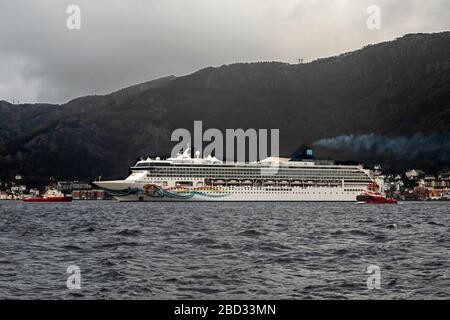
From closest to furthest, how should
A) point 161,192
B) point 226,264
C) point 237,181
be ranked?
point 226,264, point 161,192, point 237,181

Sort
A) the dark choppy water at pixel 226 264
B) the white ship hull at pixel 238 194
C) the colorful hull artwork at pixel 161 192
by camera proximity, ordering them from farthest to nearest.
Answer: the white ship hull at pixel 238 194 → the colorful hull artwork at pixel 161 192 → the dark choppy water at pixel 226 264

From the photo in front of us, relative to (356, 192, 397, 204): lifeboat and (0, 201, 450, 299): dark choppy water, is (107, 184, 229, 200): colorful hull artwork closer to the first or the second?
(356, 192, 397, 204): lifeboat

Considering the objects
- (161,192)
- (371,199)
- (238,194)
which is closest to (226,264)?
(161,192)

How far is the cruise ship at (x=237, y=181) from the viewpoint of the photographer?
494ft

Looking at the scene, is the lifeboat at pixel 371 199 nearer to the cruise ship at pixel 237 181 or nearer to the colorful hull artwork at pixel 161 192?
the cruise ship at pixel 237 181

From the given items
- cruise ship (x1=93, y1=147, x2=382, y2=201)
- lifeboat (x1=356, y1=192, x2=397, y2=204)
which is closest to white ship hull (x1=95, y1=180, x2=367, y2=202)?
cruise ship (x1=93, y1=147, x2=382, y2=201)

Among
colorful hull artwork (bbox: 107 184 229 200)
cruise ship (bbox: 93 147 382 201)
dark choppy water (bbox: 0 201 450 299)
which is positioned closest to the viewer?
dark choppy water (bbox: 0 201 450 299)

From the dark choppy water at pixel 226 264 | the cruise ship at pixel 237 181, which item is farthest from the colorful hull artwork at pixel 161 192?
the dark choppy water at pixel 226 264

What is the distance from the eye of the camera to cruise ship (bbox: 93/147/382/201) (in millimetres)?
150625

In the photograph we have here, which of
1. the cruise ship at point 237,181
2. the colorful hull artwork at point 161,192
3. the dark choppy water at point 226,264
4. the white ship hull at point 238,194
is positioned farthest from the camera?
the cruise ship at point 237,181

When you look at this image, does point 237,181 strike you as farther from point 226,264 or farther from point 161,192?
point 226,264

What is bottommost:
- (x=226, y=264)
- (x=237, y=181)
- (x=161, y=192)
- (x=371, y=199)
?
(x=371, y=199)

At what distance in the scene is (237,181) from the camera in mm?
158500
